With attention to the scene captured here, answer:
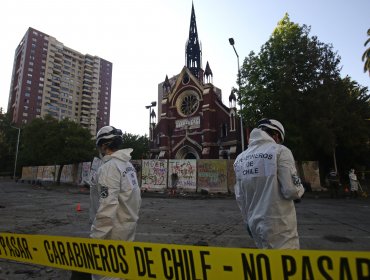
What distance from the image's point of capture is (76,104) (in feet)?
343

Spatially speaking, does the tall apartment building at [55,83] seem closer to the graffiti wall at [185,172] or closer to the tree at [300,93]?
the graffiti wall at [185,172]

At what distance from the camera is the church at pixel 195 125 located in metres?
36.3

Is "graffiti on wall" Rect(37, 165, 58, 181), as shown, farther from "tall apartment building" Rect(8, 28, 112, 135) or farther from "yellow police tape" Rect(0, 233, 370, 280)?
"yellow police tape" Rect(0, 233, 370, 280)

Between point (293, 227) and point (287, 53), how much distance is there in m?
23.1

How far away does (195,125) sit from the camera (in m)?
39.7

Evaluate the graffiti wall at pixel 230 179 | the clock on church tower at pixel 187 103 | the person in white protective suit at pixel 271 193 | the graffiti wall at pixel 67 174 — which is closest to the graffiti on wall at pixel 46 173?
the graffiti wall at pixel 67 174

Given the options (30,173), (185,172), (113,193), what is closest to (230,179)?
(185,172)

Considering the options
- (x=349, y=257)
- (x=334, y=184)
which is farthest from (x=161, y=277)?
(x=334, y=184)

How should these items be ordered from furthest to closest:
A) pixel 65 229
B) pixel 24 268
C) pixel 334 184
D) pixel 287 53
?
pixel 287 53 → pixel 334 184 → pixel 65 229 → pixel 24 268

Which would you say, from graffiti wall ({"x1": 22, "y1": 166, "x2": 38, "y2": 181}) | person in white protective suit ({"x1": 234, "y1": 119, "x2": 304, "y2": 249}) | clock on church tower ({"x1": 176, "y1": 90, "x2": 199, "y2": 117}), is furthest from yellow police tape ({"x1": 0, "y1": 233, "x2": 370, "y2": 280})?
graffiti wall ({"x1": 22, "y1": 166, "x2": 38, "y2": 181})

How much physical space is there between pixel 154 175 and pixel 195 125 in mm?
17017

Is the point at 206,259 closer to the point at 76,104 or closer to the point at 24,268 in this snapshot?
the point at 24,268

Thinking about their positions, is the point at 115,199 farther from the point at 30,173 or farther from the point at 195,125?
the point at 30,173

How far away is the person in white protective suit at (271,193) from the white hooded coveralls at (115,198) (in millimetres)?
1209
